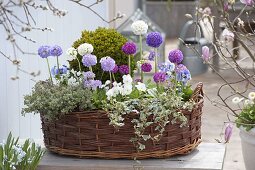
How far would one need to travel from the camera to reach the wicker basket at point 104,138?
9.04ft

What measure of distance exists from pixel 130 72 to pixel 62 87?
0.44 metres

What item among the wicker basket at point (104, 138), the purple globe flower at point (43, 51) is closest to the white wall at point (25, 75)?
the purple globe flower at point (43, 51)

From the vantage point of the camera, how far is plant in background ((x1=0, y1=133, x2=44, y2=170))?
2.63 m

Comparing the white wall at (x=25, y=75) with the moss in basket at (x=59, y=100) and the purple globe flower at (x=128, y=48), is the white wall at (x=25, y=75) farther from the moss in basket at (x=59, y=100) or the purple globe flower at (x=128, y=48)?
the purple globe flower at (x=128, y=48)

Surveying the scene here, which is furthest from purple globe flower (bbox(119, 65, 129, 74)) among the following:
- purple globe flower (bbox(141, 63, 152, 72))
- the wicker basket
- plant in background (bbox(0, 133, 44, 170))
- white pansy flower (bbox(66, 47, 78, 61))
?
plant in background (bbox(0, 133, 44, 170))

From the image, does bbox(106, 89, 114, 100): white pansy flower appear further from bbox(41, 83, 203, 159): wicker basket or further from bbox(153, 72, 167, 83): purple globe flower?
bbox(153, 72, 167, 83): purple globe flower

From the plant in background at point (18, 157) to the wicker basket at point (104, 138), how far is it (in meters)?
0.14

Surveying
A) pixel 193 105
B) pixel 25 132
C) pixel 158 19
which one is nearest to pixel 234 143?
pixel 25 132

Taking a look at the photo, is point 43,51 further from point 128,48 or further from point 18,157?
point 18,157

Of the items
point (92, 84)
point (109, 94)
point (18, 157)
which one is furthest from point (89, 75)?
point (18, 157)

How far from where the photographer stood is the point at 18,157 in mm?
2662

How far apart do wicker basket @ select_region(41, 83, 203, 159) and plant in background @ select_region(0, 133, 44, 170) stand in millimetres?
136

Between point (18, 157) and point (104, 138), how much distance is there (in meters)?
0.38

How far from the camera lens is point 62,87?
2.88 metres
